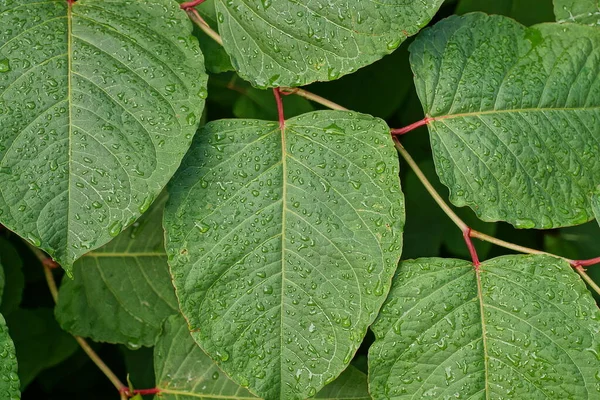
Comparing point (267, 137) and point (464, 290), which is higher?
point (267, 137)

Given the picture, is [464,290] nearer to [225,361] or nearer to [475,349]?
[475,349]

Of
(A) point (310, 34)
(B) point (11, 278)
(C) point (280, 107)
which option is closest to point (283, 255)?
(C) point (280, 107)

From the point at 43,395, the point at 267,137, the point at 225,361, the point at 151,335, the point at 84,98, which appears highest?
the point at 84,98

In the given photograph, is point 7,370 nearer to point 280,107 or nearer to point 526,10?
point 280,107

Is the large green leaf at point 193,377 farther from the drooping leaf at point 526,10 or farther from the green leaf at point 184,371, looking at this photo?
the drooping leaf at point 526,10

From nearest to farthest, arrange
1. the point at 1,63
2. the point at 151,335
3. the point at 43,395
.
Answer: the point at 1,63
the point at 151,335
the point at 43,395

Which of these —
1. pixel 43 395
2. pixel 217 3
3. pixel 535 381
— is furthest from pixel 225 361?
pixel 43 395

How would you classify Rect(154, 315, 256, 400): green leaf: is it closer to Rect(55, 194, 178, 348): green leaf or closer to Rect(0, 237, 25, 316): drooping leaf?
Rect(55, 194, 178, 348): green leaf

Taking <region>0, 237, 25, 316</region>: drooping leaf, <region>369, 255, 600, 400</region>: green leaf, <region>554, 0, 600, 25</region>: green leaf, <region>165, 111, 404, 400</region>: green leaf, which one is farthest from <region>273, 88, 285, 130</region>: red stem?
<region>0, 237, 25, 316</region>: drooping leaf
